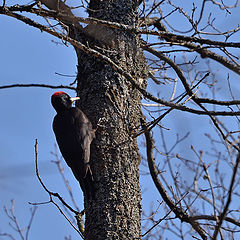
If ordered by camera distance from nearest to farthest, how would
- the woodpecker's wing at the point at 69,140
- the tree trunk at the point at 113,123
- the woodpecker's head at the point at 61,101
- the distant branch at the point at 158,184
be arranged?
the tree trunk at the point at 113,123
the woodpecker's wing at the point at 69,140
the distant branch at the point at 158,184
the woodpecker's head at the point at 61,101

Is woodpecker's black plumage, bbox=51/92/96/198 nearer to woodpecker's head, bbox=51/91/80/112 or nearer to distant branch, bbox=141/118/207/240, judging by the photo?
woodpecker's head, bbox=51/91/80/112

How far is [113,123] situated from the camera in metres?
3.65

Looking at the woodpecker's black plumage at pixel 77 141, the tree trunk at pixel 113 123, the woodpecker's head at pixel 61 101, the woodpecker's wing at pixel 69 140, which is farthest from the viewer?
the woodpecker's head at pixel 61 101

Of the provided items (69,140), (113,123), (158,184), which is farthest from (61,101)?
(158,184)

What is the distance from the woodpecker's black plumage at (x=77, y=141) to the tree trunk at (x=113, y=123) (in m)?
0.06

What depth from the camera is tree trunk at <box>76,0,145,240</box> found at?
330cm

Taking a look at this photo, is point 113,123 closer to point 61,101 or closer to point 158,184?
point 158,184


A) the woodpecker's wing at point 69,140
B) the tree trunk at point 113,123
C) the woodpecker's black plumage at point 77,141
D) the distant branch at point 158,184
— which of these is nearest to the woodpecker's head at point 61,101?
the woodpecker's black plumage at point 77,141

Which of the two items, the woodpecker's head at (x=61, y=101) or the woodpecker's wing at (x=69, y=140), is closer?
the woodpecker's wing at (x=69, y=140)

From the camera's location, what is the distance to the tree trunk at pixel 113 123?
3.30 meters

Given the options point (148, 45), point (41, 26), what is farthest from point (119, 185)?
point (148, 45)

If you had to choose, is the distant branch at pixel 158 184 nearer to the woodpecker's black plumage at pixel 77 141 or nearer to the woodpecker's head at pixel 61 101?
the woodpecker's black plumage at pixel 77 141

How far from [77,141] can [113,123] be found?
0.53 metres

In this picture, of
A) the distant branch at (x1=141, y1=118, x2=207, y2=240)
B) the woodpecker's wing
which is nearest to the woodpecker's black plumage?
the woodpecker's wing
